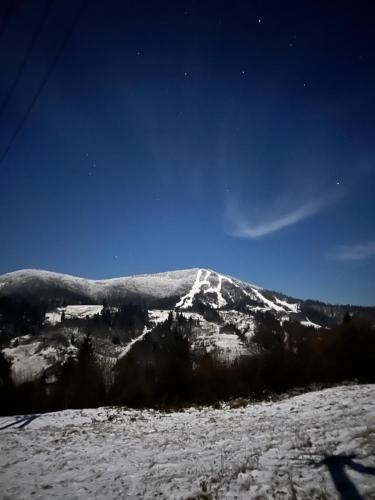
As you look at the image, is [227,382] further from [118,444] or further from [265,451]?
[265,451]

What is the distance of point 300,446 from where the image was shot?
9883mm

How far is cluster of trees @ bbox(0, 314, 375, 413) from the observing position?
3497 centimetres

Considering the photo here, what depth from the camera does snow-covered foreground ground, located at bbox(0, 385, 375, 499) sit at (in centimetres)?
778

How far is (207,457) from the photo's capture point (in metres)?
10.7

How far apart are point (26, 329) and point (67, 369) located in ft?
488

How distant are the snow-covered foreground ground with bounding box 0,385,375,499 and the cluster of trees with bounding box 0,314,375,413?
17.3 metres

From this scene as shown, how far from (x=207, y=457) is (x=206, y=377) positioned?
3164cm

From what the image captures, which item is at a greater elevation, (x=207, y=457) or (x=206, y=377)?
(x=207, y=457)

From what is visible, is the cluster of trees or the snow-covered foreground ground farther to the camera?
the cluster of trees

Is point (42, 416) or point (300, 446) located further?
point (42, 416)

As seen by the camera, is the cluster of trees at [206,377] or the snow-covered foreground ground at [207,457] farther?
the cluster of trees at [206,377]

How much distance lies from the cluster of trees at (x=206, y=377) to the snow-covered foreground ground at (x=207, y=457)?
17.3 metres

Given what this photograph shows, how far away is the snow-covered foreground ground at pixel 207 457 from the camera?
7.78 m

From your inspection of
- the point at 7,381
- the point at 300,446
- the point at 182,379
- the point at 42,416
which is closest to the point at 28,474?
the point at 300,446
